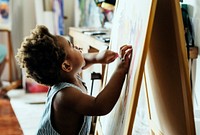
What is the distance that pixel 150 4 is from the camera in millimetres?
971

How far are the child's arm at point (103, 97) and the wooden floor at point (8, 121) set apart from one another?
1636 mm

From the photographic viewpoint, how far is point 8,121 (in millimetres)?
2887

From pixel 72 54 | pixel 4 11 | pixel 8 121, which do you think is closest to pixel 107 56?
pixel 72 54

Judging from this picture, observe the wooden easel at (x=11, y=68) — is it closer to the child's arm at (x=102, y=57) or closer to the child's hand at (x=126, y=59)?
the child's arm at (x=102, y=57)

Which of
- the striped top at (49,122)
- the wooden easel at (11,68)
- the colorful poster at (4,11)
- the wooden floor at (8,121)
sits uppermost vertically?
the colorful poster at (4,11)

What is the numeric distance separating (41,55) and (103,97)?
27cm

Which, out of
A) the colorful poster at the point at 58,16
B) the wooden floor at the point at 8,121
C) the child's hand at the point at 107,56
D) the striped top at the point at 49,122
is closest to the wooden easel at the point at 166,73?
the child's hand at the point at 107,56

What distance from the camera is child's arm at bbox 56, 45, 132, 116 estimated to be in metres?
1.08

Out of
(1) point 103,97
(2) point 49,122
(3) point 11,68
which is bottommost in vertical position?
(3) point 11,68

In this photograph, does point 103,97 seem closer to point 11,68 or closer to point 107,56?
point 107,56

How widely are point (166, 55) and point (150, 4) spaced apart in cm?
24

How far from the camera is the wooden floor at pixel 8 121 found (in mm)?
2691

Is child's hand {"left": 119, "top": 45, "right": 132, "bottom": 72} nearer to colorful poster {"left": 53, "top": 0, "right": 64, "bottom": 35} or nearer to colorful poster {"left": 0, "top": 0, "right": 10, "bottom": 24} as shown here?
colorful poster {"left": 53, "top": 0, "right": 64, "bottom": 35}

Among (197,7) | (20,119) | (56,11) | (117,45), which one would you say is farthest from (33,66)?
(56,11)
